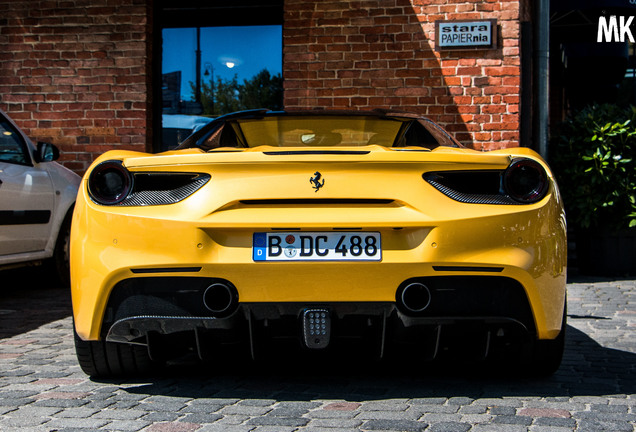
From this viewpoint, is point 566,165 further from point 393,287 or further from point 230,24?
point 393,287

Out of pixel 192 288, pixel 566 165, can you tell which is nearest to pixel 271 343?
pixel 192 288

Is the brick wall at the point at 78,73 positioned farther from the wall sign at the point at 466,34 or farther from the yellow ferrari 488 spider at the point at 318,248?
the yellow ferrari 488 spider at the point at 318,248

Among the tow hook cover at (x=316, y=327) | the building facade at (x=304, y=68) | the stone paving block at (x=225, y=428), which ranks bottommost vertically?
the stone paving block at (x=225, y=428)

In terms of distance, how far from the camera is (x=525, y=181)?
358 centimetres

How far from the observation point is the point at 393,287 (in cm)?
339

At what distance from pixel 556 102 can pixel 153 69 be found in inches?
383

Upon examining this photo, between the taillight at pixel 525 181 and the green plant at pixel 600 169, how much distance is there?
5584 millimetres

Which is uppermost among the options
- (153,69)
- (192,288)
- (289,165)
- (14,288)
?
(153,69)

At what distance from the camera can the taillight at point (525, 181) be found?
3.53 meters

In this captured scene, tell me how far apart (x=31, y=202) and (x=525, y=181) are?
184 inches

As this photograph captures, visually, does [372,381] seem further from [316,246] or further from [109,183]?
[109,183]

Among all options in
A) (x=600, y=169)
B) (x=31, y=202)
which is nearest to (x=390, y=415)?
(x=31, y=202)

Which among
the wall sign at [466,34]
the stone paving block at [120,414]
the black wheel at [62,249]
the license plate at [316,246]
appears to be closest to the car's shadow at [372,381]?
the stone paving block at [120,414]

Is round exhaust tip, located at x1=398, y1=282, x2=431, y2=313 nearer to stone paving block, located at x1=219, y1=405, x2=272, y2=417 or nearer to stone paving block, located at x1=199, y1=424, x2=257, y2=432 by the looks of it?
stone paving block, located at x1=219, y1=405, x2=272, y2=417
